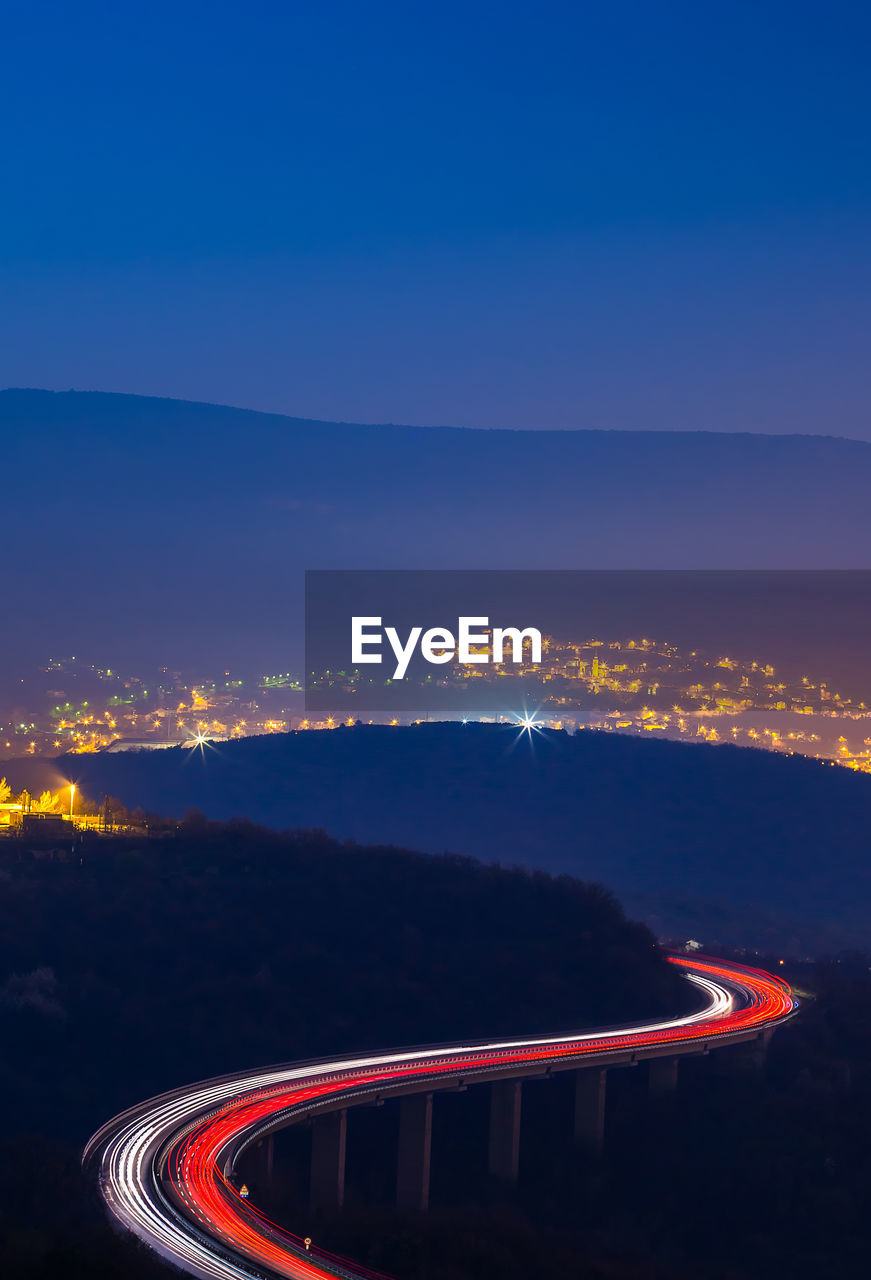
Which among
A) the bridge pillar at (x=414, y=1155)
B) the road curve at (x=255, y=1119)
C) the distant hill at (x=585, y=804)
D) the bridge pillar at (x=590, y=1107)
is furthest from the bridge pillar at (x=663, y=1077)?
the distant hill at (x=585, y=804)

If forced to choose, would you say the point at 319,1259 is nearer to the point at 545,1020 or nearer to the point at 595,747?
the point at 545,1020

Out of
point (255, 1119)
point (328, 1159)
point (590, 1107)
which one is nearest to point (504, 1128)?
point (590, 1107)

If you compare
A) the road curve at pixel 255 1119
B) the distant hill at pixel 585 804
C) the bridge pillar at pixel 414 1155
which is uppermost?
the distant hill at pixel 585 804

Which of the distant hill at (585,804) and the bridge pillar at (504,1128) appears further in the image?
the distant hill at (585,804)

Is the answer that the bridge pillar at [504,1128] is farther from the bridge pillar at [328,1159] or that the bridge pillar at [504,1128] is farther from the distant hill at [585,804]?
the distant hill at [585,804]

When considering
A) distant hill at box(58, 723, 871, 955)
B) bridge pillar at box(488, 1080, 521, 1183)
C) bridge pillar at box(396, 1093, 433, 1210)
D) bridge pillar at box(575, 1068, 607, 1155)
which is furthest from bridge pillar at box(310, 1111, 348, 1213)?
distant hill at box(58, 723, 871, 955)

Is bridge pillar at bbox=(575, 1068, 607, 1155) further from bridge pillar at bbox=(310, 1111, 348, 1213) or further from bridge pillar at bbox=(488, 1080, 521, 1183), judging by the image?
bridge pillar at bbox=(310, 1111, 348, 1213)
